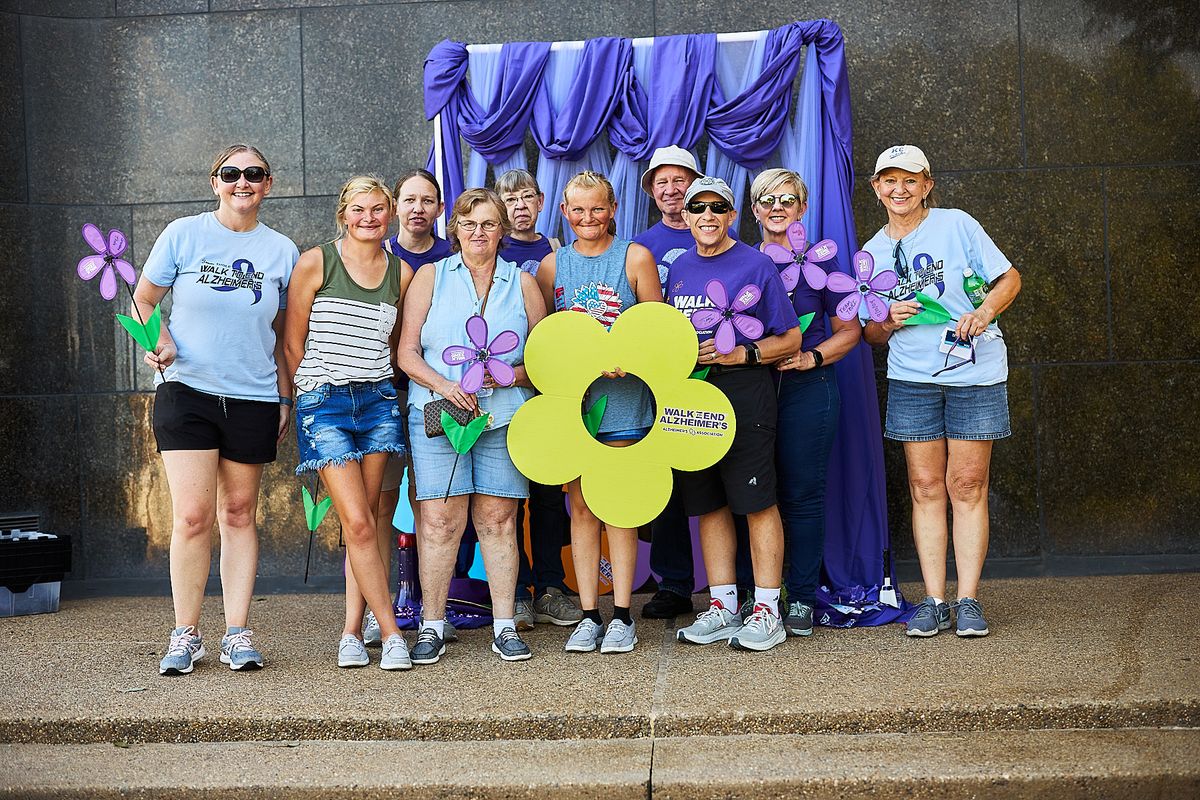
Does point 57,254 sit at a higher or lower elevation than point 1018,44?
lower

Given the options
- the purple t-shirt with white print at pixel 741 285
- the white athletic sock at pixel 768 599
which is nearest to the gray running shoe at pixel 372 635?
the white athletic sock at pixel 768 599

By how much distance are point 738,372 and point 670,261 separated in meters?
0.64

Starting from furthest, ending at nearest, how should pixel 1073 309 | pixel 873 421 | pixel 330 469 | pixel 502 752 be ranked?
pixel 1073 309, pixel 873 421, pixel 330 469, pixel 502 752

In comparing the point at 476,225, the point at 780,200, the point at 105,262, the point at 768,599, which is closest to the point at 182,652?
the point at 105,262

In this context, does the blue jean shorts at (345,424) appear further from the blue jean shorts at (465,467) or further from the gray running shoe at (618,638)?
the gray running shoe at (618,638)

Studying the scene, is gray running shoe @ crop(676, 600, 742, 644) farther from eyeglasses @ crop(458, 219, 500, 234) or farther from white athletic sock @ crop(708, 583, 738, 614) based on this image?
eyeglasses @ crop(458, 219, 500, 234)

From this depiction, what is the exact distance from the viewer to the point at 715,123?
528 centimetres

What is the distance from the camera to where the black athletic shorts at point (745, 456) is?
4160 mm

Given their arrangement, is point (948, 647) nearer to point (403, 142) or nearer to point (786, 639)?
point (786, 639)

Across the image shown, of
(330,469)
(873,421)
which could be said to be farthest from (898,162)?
(330,469)

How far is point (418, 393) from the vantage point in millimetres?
4109

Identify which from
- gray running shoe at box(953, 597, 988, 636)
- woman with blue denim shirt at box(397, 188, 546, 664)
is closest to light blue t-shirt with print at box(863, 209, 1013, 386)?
gray running shoe at box(953, 597, 988, 636)

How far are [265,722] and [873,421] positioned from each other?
9.21 feet

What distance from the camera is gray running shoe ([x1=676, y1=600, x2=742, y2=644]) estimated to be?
4.24 meters
